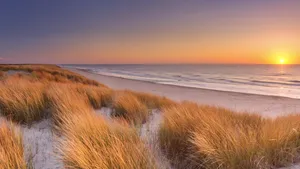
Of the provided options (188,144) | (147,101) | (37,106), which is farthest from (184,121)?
(147,101)

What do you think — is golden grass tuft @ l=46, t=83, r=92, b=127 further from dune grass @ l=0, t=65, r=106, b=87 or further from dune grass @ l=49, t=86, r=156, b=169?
dune grass @ l=0, t=65, r=106, b=87

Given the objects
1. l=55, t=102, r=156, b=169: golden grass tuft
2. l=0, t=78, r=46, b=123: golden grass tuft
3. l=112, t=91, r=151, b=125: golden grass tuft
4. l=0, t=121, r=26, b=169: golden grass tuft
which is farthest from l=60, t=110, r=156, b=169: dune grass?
l=112, t=91, r=151, b=125: golden grass tuft

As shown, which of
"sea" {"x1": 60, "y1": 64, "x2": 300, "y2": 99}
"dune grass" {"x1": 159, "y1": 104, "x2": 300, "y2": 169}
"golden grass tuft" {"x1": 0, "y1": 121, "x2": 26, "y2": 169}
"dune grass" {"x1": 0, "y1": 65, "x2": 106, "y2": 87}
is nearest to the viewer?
"golden grass tuft" {"x1": 0, "y1": 121, "x2": 26, "y2": 169}

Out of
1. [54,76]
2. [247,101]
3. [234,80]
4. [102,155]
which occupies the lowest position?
[234,80]

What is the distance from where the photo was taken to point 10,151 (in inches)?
105

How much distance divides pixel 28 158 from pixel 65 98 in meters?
2.46

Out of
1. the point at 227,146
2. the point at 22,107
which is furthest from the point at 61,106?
the point at 227,146

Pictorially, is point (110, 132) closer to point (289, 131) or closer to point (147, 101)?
point (289, 131)

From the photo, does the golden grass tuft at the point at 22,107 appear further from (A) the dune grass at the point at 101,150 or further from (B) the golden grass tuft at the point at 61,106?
(A) the dune grass at the point at 101,150

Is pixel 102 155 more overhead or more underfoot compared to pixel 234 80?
more overhead

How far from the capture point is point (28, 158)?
2.97 metres

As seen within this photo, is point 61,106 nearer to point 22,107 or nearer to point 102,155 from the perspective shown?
point 22,107

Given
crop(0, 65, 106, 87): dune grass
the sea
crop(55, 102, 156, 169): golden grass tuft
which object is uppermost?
crop(55, 102, 156, 169): golden grass tuft

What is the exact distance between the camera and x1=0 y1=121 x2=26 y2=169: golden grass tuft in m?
2.55
